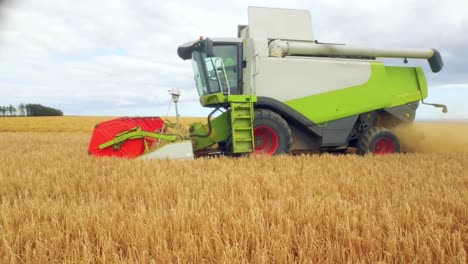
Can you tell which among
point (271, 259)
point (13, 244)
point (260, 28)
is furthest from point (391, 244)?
point (260, 28)

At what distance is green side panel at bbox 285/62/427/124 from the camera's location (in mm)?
7207

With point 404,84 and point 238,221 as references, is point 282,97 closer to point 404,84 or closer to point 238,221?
point 404,84

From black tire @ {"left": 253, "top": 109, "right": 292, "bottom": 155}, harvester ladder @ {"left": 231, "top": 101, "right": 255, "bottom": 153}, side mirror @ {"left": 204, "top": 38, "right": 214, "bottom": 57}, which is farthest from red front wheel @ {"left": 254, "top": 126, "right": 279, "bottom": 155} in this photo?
side mirror @ {"left": 204, "top": 38, "right": 214, "bottom": 57}

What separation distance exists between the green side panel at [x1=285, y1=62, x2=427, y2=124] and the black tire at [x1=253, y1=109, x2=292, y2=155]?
530 mm

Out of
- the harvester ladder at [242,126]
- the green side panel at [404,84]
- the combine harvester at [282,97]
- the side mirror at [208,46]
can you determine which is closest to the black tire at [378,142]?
the combine harvester at [282,97]

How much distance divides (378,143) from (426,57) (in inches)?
104

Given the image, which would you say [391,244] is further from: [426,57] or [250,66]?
[426,57]

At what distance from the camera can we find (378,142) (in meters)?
7.66

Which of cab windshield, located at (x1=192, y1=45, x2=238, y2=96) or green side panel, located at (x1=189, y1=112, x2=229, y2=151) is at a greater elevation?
cab windshield, located at (x1=192, y1=45, x2=238, y2=96)

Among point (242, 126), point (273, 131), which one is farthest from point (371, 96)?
point (242, 126)

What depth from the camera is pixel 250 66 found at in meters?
6.82

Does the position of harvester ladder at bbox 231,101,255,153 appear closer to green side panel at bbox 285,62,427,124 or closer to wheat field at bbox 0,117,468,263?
green side panel at bbox 285,62,427,124

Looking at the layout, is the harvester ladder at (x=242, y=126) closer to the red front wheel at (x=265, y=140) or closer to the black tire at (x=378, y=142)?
the red front wheel at (x=265, y=140)

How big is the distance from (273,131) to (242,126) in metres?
0.63
